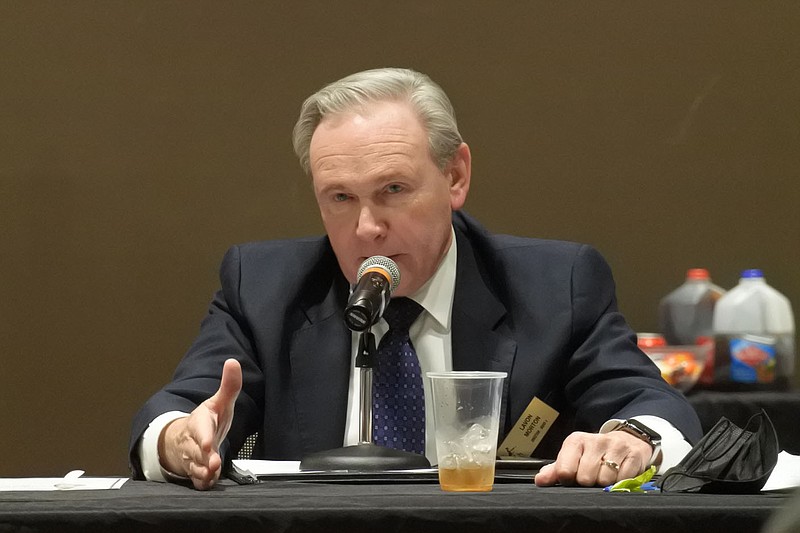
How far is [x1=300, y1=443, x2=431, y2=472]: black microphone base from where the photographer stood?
1.69 meters

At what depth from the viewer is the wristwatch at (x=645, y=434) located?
1710mm

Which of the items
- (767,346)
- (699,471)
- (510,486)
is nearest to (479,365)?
(510,486)

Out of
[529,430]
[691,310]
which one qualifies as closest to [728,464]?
[529,430]

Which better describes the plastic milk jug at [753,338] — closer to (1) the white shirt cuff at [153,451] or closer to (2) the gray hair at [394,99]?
(2) the gray hair at [394,99]

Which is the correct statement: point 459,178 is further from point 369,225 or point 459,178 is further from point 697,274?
point 697,274

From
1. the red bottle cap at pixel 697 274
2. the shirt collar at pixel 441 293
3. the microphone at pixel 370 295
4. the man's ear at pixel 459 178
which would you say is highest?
the man's ear at pixel 459 178

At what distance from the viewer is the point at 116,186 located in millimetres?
3662

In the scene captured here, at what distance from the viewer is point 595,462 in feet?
5.08

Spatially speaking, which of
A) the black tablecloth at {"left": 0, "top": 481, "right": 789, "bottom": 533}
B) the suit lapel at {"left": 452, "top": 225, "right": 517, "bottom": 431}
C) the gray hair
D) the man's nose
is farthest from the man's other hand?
the gray hair

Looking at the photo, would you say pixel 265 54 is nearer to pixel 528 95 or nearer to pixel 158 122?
pixel 158 122

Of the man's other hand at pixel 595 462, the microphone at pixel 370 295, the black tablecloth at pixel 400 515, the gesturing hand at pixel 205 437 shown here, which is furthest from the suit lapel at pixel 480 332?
the black tablecloth at pixel 400 515

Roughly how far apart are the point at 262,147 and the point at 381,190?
1.55 metres

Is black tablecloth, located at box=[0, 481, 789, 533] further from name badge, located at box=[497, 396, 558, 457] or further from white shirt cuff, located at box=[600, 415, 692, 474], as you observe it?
name badge, located at box=[497, 396, 558, 457]

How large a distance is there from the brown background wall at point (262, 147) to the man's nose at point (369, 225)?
1528 mm
